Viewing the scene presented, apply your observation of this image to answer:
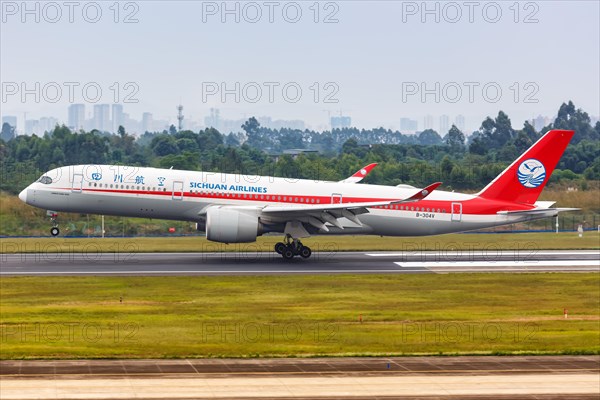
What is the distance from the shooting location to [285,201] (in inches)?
1962

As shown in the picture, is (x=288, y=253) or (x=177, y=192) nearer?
(x=177, y=192)

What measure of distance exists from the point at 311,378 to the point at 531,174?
31712 mm

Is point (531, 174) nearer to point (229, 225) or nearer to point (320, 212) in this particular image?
point (320, 212)

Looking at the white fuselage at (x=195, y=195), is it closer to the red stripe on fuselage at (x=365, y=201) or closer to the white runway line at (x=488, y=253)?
the red stripe on fuselage at (x=365, y=201)

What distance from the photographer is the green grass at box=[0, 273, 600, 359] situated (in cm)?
2802

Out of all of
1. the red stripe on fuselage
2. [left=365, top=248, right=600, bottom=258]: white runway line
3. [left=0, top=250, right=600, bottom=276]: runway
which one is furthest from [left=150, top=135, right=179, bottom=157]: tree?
the red stripe on fuselage

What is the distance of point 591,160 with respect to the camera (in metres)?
119

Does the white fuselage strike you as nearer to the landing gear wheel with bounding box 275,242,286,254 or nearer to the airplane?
the airplane

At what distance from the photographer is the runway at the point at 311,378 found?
21.9 metres

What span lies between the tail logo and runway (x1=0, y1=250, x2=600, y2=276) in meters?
3.98

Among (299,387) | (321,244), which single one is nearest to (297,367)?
(299,387)

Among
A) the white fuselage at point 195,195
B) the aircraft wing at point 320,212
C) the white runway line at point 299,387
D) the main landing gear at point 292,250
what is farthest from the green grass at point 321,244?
the white runway line at point 299,387

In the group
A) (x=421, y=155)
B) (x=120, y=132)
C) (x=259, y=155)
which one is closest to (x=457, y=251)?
(x=259, y=155)

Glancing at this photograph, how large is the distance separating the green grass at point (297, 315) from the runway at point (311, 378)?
1331 millimetres
